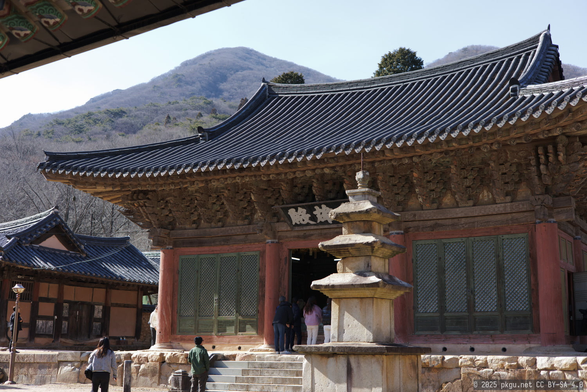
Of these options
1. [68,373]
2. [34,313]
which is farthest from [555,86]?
[34,313]

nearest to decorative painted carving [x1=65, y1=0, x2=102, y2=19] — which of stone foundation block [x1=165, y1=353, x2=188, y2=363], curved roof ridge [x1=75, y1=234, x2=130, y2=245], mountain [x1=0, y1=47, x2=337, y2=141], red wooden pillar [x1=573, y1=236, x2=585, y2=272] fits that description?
stone foundation block [x1=165, y1=353, x2=188, y2=363]

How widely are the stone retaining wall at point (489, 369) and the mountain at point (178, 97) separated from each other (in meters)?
69.2

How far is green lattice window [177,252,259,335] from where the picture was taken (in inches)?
587

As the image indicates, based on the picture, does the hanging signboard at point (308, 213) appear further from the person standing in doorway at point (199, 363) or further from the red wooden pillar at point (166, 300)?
the person standing in doorway at point (199, 363)

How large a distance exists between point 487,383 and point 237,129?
10.5 m

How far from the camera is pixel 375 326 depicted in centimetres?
792

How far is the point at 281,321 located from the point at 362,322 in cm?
574

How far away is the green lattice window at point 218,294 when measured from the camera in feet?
48.9

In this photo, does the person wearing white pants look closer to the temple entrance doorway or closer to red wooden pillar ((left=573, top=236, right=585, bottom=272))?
the temple entrance doorway

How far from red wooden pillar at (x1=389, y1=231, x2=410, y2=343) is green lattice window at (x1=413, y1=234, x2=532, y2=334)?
22 cm

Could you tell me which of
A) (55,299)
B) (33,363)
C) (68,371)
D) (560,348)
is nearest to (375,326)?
(560,348)

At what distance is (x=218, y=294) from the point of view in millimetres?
15266

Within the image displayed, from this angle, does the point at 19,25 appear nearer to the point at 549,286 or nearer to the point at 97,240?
the point at 549,286

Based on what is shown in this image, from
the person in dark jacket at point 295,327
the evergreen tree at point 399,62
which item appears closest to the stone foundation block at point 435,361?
the person in dark jacket at point 295,327
